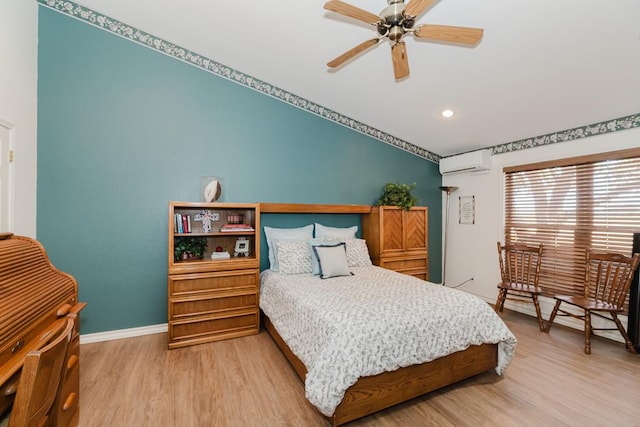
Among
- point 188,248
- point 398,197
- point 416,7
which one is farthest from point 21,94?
point 398,197

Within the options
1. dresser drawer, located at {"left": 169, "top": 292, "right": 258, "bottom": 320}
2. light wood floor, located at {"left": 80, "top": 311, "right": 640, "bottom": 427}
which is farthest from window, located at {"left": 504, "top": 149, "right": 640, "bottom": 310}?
dresser drawer, located at {"left": 169, "top": 292, "right": 258, "bottom": 320}

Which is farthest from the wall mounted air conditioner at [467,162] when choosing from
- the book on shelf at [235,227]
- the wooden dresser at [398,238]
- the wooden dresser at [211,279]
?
the book on shelf at [235,227]

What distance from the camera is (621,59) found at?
221cm

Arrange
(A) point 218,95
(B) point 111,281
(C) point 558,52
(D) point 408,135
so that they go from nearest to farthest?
(C) point 558,52, (B) point 111,281, (A) point 218,95, (D) point 408,135

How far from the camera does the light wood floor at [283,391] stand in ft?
6.06

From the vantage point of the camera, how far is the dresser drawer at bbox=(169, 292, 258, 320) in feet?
9.22

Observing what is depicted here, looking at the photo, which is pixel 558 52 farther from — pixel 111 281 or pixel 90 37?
pixel 111 281

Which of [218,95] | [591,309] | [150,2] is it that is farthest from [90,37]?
[591,309]

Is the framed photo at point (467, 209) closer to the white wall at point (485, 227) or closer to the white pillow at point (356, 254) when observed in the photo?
the white wall at point (485, 227)

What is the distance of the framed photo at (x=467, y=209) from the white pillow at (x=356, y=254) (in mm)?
1971

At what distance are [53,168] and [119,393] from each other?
7.30 feet

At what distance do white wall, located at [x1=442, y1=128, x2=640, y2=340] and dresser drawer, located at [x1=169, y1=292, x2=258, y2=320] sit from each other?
3.35m

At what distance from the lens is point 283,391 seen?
2135 millimetres

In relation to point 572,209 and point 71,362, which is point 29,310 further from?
point 572,209
